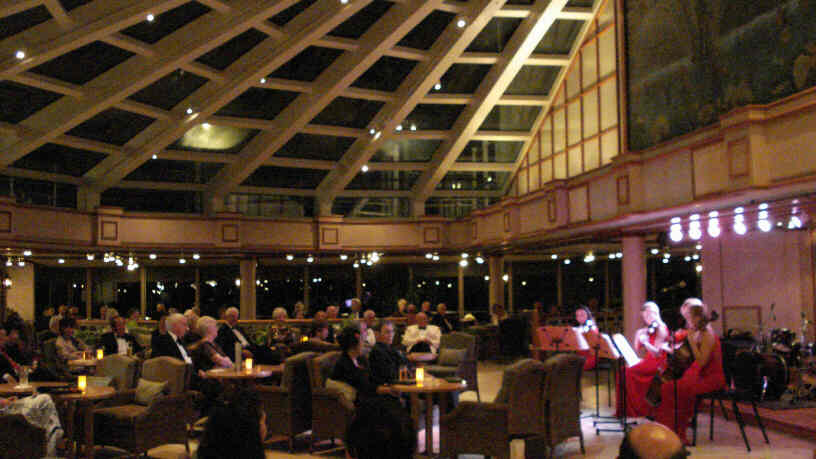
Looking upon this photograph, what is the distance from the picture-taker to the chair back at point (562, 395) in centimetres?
726

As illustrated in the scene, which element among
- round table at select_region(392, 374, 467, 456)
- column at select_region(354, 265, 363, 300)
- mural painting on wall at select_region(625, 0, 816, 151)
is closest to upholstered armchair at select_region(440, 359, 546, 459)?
round table at select_region(392, 374, 467, 456)

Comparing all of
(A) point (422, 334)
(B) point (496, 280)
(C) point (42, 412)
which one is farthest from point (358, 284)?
(C) point (42, 412)

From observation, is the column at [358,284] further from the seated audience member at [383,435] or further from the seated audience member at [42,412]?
the seated audience member at [383,435]

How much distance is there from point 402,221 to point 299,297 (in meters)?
3.75

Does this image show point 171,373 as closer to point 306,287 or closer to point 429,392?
point 429,392

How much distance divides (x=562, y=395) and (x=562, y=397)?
2 centimetres

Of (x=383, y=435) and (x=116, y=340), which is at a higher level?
(x=383, y=435)

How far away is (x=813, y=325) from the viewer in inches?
441

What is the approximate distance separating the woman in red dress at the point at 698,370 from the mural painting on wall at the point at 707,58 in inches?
118

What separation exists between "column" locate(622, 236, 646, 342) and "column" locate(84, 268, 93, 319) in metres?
13.1

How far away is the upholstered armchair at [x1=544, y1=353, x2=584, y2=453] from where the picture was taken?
7.25 meters

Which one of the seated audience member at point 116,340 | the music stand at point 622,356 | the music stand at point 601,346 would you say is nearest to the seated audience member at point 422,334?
the music stand at point 601,346

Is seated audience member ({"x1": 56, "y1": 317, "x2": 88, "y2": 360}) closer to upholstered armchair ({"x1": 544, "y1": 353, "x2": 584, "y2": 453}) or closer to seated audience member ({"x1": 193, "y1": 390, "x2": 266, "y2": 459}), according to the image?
upholstered armchair ({"x1": 544, "y1": 353, "x2": 584, "y2": 453})

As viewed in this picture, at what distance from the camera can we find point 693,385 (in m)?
7.89
